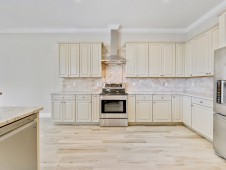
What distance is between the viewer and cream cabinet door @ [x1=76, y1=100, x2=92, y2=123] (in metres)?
5.00

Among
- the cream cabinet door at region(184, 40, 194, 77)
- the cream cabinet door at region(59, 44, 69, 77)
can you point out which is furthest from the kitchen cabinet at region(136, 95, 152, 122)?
the cream cabinet door at region(59, 44, 69, 77)

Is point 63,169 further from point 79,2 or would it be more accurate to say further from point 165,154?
point 79,2

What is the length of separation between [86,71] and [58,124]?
1.74 metres

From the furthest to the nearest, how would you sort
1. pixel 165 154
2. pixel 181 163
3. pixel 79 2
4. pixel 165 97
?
pixel 165 97 < pixel 79 2 < pixel 165 154 < pixel 181 163

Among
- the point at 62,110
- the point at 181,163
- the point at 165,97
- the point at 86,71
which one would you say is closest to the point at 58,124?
the point at 62,110

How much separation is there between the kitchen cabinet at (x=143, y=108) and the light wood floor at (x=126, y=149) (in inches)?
13.5

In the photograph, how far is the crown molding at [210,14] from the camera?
3696mm

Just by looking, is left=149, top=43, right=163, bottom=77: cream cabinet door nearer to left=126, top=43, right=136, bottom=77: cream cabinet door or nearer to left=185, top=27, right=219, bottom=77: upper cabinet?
left=126, top=43, right=136, bottom=77: cream cabinet door

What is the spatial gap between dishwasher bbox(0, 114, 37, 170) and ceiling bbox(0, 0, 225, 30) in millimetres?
2815

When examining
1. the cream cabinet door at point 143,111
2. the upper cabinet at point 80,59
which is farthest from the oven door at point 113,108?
the upper cabinet at point 80,59

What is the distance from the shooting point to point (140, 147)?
340cm

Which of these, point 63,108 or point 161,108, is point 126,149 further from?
point 63,108

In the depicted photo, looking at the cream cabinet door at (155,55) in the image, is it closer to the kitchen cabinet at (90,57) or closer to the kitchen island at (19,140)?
the kitchen cabinet at (90,57)

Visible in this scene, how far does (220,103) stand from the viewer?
2.89m
